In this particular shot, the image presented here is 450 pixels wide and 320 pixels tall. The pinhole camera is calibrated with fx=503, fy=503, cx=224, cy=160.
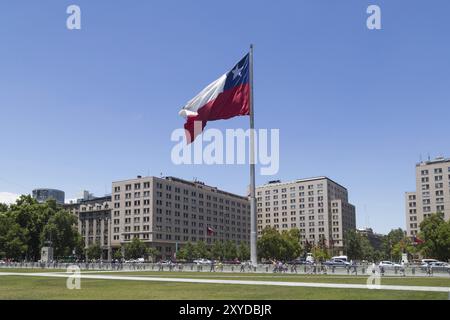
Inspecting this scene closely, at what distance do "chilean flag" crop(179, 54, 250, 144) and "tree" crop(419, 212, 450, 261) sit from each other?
88.4m

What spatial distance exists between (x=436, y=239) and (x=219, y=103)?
3664 inches

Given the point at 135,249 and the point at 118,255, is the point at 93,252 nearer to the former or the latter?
the point at 118,255

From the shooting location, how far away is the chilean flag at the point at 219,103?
51.2 m

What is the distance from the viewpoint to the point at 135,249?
524 ft

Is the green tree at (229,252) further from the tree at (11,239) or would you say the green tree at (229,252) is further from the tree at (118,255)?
the tree at (11,239)

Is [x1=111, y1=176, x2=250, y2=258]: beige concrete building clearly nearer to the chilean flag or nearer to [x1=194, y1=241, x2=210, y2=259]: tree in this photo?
[x1=194, y1=241, x2=210, y2=259]: tree

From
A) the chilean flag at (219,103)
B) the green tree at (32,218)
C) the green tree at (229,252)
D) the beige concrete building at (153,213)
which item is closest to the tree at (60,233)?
the green tree at (32,218)

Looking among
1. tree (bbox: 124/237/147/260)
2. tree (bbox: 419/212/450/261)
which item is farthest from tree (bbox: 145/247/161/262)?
tree (bbox: 419/212/450/261)

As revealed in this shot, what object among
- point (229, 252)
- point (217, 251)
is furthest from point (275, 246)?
point (217, 251)

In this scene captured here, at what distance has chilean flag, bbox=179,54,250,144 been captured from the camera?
168ft

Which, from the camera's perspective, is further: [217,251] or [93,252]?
[217,251]

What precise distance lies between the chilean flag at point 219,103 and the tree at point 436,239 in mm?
88355

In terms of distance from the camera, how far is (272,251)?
165 m
